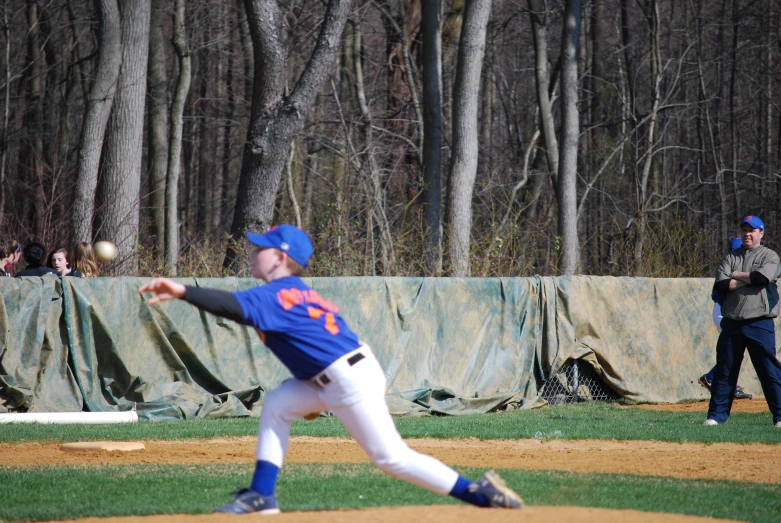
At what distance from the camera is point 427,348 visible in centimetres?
1278

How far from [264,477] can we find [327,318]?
96 centimetres

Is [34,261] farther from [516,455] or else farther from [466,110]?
[466,110]

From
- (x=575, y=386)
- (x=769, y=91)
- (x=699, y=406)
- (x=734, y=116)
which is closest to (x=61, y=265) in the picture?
(x=575, y=386)

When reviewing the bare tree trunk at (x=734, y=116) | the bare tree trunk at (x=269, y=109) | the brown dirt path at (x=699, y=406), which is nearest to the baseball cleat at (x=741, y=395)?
the brown dirt path at (x=699, y=406)

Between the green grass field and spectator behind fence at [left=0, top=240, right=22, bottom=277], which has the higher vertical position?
spectator behind fence at [left=0, top=240, right=22, bottom=277]

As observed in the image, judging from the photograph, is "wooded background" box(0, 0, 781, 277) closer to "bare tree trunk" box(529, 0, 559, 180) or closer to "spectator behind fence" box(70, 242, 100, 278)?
"bare tree trunk" box(529, 0, 559, 180)

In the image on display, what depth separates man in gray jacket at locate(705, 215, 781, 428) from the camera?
1011 centimetres

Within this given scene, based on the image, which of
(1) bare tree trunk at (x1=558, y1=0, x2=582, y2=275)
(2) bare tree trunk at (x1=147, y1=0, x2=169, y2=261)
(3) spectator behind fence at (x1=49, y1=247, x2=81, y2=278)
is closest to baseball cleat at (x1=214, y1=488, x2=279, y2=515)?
(3) spectator behind fence at (x1=49, y1=247, x2=81, y2=278)

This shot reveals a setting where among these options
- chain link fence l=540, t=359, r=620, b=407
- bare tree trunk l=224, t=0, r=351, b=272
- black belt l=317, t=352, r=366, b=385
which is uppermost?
bare tree trunk l=224, t=0, r=351, b=272

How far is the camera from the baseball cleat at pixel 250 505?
491 cm

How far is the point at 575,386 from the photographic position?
13.8m

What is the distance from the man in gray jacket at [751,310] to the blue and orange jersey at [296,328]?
6.69 meters

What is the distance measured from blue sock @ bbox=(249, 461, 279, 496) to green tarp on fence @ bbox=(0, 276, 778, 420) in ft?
20.7

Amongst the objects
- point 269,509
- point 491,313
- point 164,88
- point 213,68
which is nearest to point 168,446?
point 269,509
